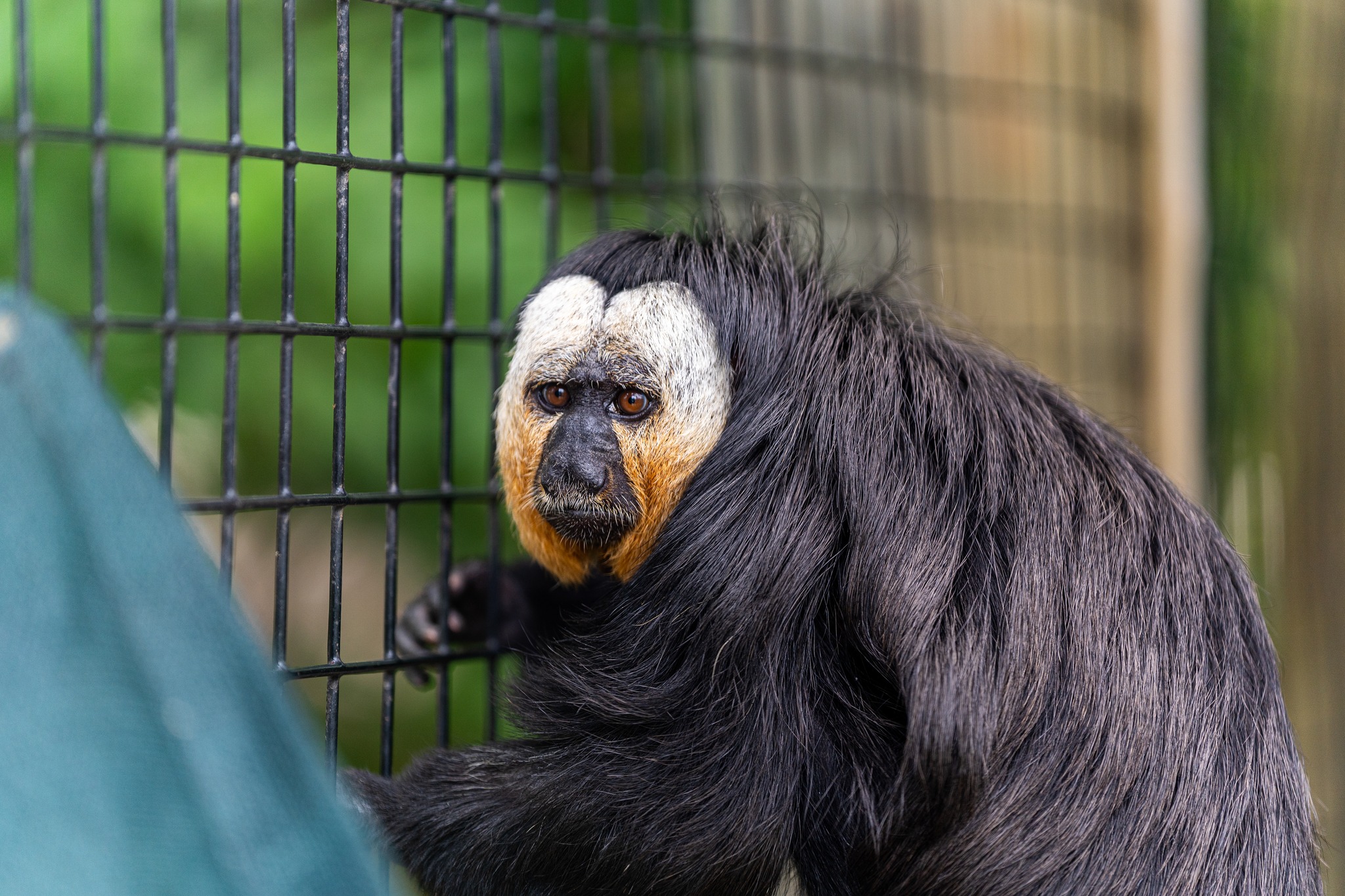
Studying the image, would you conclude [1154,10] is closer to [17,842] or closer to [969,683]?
[969,683]

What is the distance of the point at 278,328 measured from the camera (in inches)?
103

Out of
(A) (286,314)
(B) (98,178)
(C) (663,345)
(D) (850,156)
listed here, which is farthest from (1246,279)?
(B) (98,178)

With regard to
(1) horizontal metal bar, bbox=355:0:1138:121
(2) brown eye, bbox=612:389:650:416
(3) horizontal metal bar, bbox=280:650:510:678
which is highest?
(1) horizontal metal bar, bbox=355:0:1138:121

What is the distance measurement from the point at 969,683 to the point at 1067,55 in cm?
333

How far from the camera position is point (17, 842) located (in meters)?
1.57

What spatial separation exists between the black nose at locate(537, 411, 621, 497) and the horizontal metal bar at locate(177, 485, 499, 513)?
0.47 meters

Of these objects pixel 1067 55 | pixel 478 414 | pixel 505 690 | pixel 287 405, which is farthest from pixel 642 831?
pixel 1067 55

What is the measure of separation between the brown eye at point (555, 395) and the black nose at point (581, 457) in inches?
2.2

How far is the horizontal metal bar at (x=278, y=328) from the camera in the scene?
2.39 m

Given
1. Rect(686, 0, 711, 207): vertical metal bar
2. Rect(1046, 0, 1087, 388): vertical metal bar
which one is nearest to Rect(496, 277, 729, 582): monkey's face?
Rect(686, 0, 711, 207): vertical metal bar

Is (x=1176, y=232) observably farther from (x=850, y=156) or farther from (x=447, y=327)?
(x=447, y=327)

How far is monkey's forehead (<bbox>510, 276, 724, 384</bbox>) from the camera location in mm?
2641

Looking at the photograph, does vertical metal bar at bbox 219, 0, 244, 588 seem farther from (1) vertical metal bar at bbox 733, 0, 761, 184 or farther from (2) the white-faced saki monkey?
(1) vertical metal bar at bbox 733, 0, 761, 184

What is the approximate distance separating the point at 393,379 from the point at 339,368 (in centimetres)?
20
